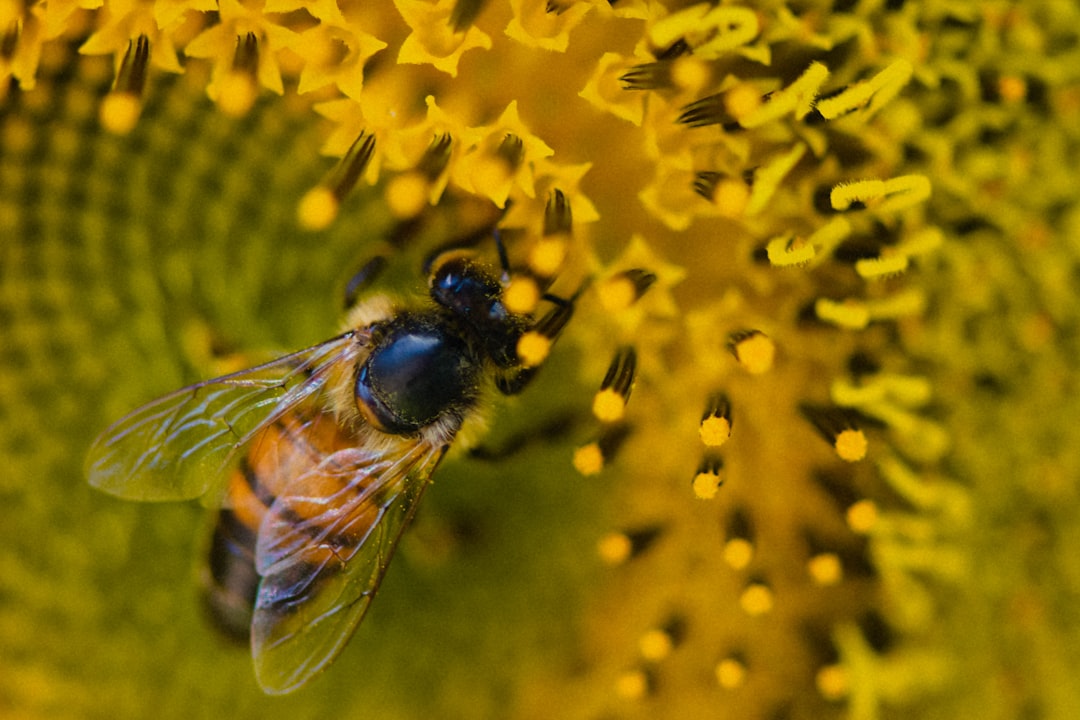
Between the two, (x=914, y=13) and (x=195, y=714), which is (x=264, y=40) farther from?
(x=195, y=714)

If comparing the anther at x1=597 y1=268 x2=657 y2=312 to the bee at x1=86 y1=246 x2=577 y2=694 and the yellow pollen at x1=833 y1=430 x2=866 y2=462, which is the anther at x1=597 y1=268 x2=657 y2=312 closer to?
the bee at x1=86 y1=246 x2=577 y2=694

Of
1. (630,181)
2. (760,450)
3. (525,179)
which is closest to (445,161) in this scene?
(525,179)

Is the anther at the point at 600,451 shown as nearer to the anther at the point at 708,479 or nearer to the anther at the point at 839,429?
the anther at the point at 708,479

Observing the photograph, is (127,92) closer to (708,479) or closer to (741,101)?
(741,101)

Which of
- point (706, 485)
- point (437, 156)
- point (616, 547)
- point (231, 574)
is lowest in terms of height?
point (616, 547)

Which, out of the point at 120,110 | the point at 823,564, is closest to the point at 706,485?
the point at 823,564
